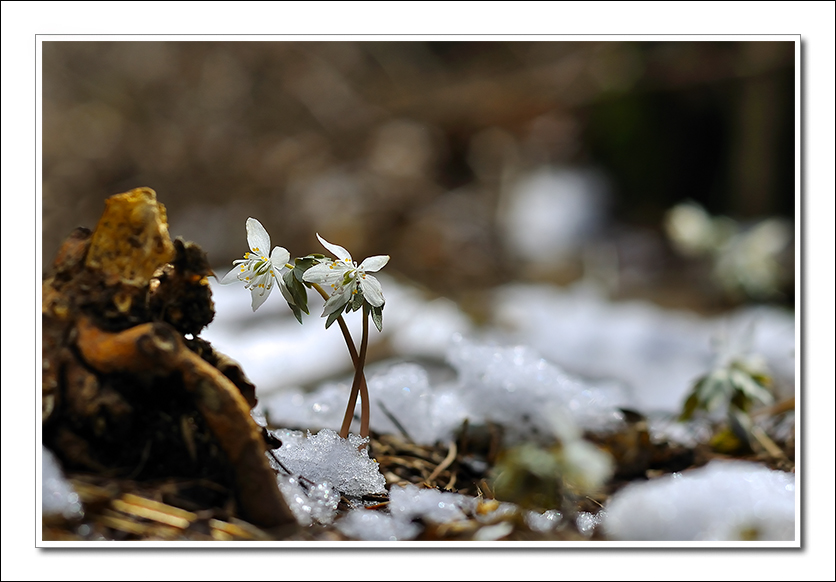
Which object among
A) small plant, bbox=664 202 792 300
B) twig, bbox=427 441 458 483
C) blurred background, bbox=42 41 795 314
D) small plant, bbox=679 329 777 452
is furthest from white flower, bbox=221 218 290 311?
blurred background, bbox=42 41 795 314

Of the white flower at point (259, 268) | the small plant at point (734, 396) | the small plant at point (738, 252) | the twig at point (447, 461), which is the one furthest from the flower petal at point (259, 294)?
the small plant at point (738, 252)

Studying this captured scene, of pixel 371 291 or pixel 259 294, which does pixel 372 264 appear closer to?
pixel 371 291

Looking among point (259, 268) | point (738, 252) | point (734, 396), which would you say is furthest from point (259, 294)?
point (738, 252)

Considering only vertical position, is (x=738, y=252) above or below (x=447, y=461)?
above

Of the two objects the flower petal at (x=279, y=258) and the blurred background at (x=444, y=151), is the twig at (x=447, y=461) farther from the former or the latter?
the blurred background at (x=444, y=151)

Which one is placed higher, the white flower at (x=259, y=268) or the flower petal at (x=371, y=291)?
the white flower at (x=259, y=268)
